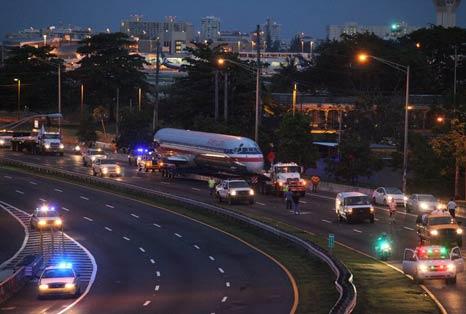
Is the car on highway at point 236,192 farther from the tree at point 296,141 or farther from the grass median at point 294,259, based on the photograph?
the tree at point 296,141

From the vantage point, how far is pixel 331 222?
167ft

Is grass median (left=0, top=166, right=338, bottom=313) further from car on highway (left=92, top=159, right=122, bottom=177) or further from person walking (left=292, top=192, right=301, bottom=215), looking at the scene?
car on highway (left=92, top=159, right=122, bottom=177)

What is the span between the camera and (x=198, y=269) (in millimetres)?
Result: 38219

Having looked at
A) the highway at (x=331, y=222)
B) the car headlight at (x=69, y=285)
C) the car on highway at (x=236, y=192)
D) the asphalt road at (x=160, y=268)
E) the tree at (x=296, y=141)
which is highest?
the tree at (x=296, y=141)

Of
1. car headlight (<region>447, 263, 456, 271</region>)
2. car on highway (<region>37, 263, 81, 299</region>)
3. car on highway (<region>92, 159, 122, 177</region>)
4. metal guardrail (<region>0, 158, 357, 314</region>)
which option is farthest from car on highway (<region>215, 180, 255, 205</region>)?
car headlight (<region>447, 263, 456, 271</region>)

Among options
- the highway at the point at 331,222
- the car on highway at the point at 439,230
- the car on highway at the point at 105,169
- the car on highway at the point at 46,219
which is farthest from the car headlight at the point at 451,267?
the car on highway at the point at 105,169

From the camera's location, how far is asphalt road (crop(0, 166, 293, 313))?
30.4 metres

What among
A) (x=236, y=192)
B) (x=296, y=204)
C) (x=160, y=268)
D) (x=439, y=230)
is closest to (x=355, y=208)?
(x=296, y=204)

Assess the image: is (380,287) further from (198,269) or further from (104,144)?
(104,144)

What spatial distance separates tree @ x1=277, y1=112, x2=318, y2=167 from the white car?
1792cm

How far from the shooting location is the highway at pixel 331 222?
30.8 metres

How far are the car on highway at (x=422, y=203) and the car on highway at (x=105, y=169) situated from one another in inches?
1305

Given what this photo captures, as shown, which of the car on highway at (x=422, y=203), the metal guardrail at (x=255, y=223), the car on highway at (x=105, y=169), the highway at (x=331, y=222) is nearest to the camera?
the metal guardrail at (x=255, y=223)

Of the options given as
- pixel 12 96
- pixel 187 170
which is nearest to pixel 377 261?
pixel 187 170
